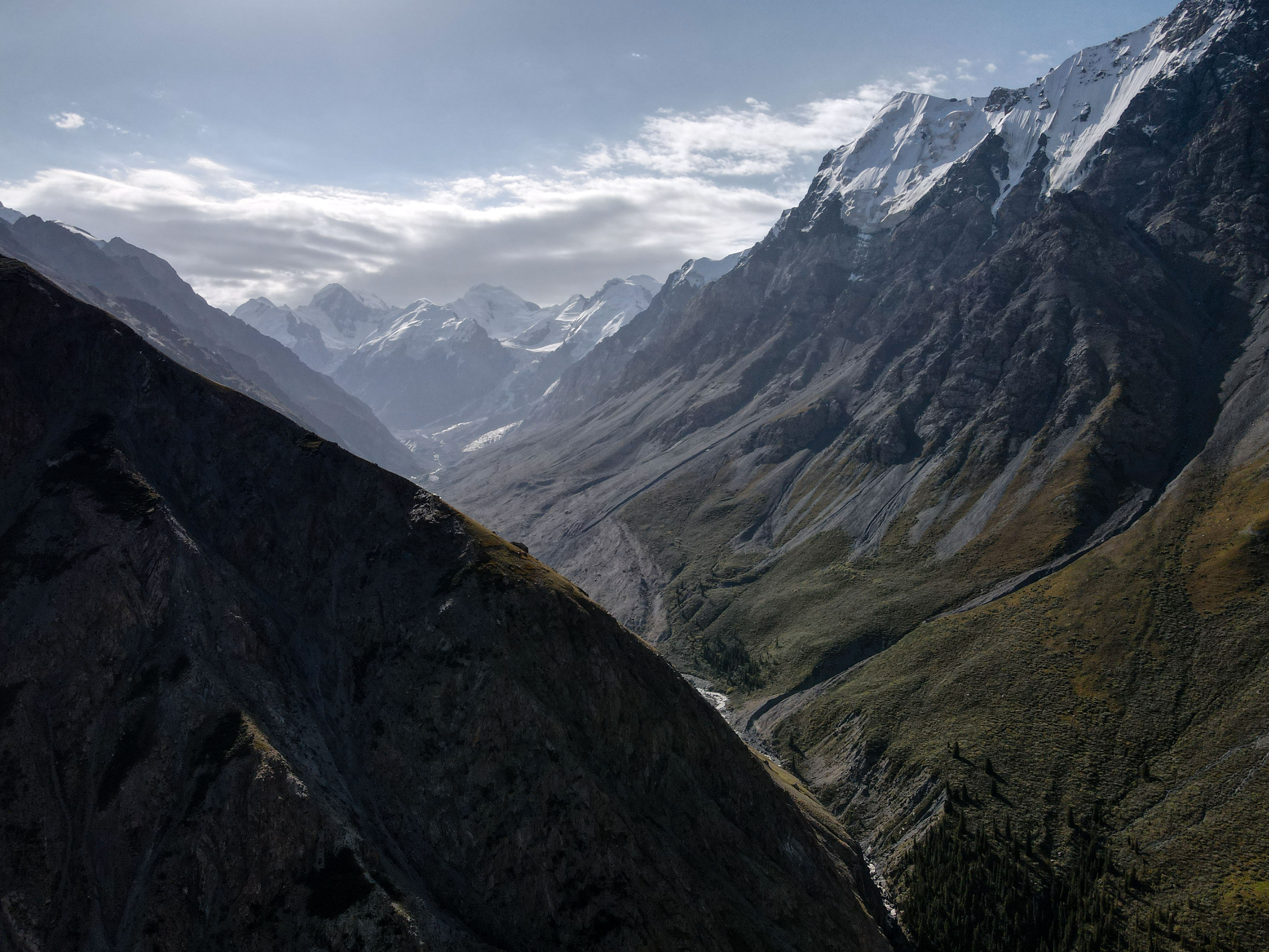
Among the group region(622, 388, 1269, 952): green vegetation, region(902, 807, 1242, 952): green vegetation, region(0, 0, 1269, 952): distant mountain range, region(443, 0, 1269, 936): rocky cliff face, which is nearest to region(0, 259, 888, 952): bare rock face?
region(0, 0, 1269, 952): distant mountain range

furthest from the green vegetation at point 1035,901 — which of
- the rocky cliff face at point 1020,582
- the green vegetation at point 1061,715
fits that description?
the rocky cliff face at point 1020,582

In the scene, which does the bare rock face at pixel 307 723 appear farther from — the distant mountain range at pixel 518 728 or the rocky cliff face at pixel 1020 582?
the rocky cliff face at pixel 1020 582

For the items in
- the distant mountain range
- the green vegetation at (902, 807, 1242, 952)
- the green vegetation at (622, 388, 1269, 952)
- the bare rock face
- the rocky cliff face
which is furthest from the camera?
the rocky cliff face

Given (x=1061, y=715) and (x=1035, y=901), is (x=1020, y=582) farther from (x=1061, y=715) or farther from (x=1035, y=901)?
(x=1035, y=901)

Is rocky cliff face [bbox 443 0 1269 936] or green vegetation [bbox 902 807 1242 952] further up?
rocky cliff face [bbox 443 0 1269 936]

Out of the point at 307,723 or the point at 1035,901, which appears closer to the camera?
the point at 307,723

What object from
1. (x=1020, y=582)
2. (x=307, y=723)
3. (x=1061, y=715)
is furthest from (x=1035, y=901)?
(x=307, y=723)

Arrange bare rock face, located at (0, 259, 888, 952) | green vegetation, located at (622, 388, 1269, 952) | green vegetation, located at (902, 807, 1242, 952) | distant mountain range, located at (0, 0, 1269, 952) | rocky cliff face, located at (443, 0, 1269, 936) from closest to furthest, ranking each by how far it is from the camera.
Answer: bare rock face, located at (0, 259, 888, 952) < distant mountain range, located at (0, 0, 1269, 952) < green vegetation, located at (902, 807, 1242, 952) < green vegetation, located at (622, 388, 1269, 952) < rocky cliff face, located at (443, 0, 1269, 936)

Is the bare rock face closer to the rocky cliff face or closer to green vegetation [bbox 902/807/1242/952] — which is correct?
green vegetation [bbox 902/807/1242/952]

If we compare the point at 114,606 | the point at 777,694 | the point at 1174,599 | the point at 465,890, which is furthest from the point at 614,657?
the point at 1174,599

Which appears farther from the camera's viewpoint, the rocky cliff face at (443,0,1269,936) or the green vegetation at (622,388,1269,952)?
the rocky cliff face at (443,0,1269,936)
